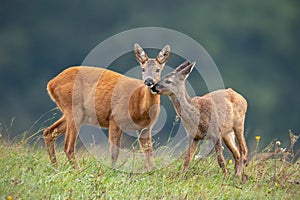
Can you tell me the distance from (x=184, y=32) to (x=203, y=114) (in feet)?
125

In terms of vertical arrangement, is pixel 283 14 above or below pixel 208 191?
below

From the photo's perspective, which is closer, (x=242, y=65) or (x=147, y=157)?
(x=147, y=157)

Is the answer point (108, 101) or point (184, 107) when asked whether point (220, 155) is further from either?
point (108, 101)

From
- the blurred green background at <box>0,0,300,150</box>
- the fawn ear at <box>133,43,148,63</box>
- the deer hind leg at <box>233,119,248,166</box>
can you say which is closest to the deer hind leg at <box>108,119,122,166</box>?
the fawn ear at <box>133,43,148,63</box>

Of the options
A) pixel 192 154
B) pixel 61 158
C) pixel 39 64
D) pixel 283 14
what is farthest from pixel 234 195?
pixel 283 14

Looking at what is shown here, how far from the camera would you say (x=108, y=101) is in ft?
41.7

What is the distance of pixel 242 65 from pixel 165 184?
39.9 meters

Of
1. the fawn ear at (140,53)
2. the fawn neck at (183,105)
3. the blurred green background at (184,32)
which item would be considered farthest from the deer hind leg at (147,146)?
the blurred green background at (184,32)

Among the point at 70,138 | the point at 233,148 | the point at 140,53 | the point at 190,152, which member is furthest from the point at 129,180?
the point at 140,53

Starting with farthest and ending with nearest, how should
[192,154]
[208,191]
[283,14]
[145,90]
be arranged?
[283,14]
[145,90]
[192,154]
[208,191]

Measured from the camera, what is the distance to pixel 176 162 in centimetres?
1175

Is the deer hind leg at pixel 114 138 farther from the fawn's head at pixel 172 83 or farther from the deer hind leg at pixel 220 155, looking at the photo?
the deer hind leg at pixel 220 155

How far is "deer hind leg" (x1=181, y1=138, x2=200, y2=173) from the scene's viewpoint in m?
11.4

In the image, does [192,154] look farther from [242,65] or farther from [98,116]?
[242,65]
